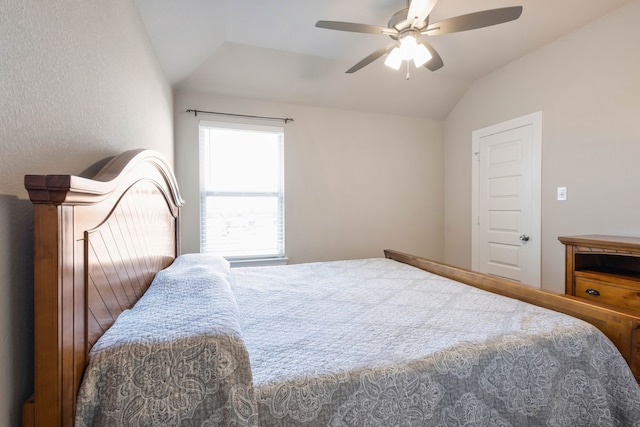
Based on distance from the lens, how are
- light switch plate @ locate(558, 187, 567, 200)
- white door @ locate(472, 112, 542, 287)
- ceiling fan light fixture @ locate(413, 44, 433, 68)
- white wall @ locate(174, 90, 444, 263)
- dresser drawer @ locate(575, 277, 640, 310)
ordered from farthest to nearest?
white wall @ locate(174, 90, 444, 263)
white door @ locate(472, 112, 542, 287)
light switch plate @ locate(558, 187, 567, 200)
ceiling fan light fixture @ locate(413, 44, 433, 68)
dresser drawer @ locate(575, 277, 640, 310)

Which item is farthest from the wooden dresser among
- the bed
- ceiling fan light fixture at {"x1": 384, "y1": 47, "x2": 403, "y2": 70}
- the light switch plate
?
ceiling fan light fixture at {"x1": 384, "y1": 47, "x2": 403, "y2": 70}

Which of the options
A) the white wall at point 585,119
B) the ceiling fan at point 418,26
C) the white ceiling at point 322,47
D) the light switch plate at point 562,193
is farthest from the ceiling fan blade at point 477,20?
the light switch plate at point 562,193

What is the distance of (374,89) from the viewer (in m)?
3.27

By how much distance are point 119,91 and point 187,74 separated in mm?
1539

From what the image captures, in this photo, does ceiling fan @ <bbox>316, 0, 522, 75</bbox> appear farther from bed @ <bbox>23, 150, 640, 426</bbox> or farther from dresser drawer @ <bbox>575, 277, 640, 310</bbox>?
dresser drawer @ <bbox>575, 277, 640, 310</bbox>

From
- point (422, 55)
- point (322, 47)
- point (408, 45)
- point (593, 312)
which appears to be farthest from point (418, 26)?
point (593, 312)

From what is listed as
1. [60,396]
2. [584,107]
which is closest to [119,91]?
[60,396]

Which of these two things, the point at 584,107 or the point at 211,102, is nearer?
the point at 584,107

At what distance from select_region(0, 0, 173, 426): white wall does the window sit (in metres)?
1.67

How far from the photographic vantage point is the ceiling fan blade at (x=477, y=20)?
1.52 metres

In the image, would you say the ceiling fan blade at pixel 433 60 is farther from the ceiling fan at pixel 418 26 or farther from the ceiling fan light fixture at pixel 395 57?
the ceiling fan light fixture at pixel 395 57

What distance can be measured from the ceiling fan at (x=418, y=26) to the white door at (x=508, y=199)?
5.00 ft

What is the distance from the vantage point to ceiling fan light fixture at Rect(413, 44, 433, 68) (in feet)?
6.29

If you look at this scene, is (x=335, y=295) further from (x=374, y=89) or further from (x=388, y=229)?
(x=374, y=89)
